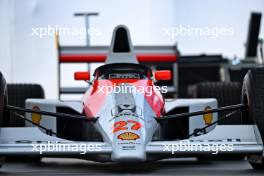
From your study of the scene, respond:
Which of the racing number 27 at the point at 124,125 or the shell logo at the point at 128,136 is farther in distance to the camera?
the racing number 27 at the point at 124,125

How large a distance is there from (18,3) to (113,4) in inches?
68.7

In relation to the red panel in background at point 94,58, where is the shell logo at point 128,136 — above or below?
below

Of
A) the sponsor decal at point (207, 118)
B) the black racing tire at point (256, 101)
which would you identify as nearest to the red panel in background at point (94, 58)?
the sponsor decal at point (207, 118)

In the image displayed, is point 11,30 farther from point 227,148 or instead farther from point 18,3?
point 227,148

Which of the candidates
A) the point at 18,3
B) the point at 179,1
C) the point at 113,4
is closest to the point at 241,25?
the point at 179,1

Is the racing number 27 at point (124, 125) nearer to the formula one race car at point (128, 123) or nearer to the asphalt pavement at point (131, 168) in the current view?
the formula one race car at point (128, 123)

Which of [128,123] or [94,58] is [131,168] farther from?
[94,58]

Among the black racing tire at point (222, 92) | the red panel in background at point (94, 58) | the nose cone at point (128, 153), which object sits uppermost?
the red panel in background at point (94, 58)

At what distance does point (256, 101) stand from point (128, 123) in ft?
3.17

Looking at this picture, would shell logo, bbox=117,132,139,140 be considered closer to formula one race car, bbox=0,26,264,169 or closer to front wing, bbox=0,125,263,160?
formula one race car, bbox=0,26,264,169

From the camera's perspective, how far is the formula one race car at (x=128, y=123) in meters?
5.04

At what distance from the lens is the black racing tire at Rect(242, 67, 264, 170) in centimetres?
543

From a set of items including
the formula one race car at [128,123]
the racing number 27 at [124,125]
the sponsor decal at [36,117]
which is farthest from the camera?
the sponsor decal at [36,117]

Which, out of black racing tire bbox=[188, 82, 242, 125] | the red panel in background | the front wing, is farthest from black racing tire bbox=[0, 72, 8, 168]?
the red panel in background
